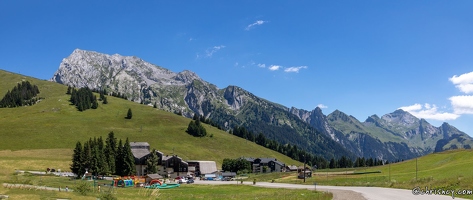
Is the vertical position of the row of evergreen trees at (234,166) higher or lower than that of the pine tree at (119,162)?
lower

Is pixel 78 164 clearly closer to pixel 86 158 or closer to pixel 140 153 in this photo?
pixel 86 158

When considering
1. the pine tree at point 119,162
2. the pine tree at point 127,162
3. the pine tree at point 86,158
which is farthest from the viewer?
the pine tree at point 119,162

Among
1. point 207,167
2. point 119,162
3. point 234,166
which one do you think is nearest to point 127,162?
point 119,162

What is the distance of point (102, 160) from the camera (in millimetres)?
102375

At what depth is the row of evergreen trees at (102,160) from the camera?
9850 cm

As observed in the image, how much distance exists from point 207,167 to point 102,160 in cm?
6757

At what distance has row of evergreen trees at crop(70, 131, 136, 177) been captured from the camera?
98500mm

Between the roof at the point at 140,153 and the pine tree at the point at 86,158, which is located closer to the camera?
the pine tree at the point at 86,158

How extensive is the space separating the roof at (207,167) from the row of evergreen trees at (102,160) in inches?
1956

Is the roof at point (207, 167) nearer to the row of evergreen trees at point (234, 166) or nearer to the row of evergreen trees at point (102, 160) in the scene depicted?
the row of evergreen trees at point (234, 166)

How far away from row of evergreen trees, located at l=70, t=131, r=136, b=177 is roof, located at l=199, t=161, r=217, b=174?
49.7m

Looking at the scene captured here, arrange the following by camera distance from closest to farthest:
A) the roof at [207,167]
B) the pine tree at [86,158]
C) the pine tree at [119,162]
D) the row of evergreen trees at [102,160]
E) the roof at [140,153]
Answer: the pine tree at [86,158], the row of evergreen trees at [102,160], the pine tree at [119,162], the roof at [140,153], the roof at [207,167]

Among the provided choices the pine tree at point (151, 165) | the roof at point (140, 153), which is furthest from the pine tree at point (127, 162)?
the roof at point (140, 153)

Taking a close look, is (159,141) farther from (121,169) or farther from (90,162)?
(90,162)
